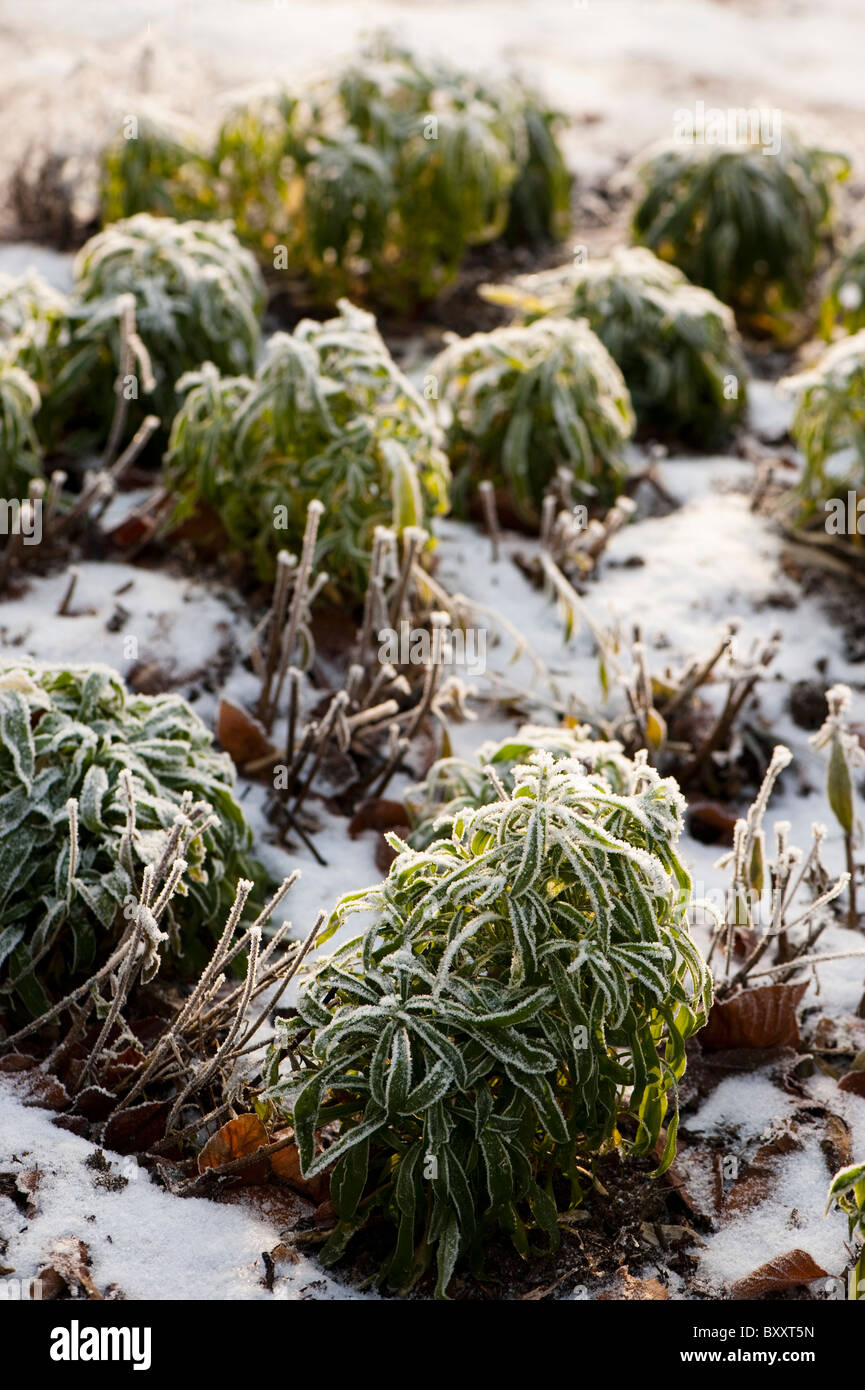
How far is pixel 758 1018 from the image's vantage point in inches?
98.8

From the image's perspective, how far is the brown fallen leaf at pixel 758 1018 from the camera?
98.3 inches

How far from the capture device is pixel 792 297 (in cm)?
546

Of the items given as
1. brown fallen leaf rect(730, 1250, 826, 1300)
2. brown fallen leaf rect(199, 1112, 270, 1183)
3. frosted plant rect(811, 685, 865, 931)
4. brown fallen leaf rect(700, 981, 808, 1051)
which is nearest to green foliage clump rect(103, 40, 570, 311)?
frosted plant rect(811, 685, 865, 931)

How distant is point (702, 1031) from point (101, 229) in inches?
172

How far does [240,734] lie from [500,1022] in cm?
133

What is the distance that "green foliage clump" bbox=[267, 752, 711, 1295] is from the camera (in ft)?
6.36

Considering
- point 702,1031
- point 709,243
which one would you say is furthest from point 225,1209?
point 709,243

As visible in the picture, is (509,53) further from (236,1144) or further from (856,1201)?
(856,1201)

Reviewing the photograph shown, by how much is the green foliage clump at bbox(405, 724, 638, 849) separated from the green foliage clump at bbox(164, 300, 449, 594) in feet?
2.61
